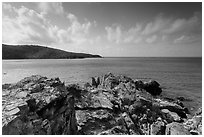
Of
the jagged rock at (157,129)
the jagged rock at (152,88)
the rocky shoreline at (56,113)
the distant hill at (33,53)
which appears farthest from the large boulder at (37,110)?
the distant hill at (33,53)

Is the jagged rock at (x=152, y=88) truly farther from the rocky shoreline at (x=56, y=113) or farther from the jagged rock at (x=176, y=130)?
the jagged rock at (x=176, y=130)

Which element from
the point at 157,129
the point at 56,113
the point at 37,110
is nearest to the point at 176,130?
the point at 157,129

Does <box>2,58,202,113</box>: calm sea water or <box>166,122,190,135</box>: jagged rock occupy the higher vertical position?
<box>166,122,190,135</box>: jagged rock

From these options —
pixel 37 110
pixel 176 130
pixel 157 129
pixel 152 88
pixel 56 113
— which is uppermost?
pixel 37 110

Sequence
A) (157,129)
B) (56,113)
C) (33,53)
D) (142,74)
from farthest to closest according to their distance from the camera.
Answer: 1. (33,53)
2. (142,74)
3. (157,129)
4. (56,113)

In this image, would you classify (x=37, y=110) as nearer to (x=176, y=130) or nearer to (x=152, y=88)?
(x=176, y=130)

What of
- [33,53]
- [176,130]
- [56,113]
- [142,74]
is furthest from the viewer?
[33,53]

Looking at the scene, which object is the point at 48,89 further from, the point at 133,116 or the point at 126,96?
the point at 126,96

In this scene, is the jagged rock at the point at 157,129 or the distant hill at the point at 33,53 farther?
the distant hill at the point at 33,53

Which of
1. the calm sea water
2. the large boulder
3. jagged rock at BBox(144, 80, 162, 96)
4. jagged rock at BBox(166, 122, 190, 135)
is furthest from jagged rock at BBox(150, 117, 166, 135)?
jagged rock at BBox(144, 80, 162, 96)

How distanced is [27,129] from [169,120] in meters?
8.75

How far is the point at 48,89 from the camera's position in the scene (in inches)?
205

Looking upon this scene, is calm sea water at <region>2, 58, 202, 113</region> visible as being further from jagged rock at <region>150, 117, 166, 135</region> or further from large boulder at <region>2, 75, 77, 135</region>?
large boulder at <region>2, 75, 77, 135</region>

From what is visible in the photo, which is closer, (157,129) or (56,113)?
(56,113)
